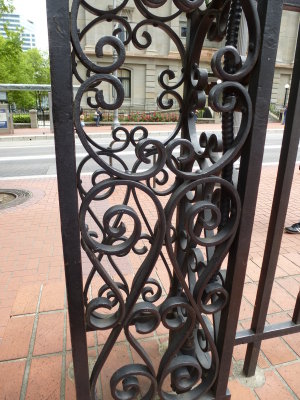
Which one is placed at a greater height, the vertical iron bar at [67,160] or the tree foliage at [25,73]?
the tree foliage at [25,73]

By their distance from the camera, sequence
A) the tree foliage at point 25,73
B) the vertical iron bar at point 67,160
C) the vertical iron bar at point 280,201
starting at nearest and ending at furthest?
the vertical iron bar at point 67,160 → the vertical iron bar at point 280,201 → the tree foliage at point 25,73

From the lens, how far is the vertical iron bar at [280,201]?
115 centimetres

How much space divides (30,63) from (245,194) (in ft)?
130

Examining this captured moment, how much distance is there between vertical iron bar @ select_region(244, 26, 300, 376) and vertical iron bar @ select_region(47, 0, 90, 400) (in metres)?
0.81

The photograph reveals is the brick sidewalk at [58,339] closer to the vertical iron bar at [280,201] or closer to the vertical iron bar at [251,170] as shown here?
the vertical iron bar at [280,201]

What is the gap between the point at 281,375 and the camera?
1.61 metres

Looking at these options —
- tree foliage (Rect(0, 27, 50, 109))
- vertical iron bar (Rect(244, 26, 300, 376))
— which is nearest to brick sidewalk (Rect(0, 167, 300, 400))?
vertical iron bar (Rect(244, 26, 300, 376))

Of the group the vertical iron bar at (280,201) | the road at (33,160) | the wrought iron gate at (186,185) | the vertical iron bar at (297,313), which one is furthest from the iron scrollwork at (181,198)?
the road at (33,160)

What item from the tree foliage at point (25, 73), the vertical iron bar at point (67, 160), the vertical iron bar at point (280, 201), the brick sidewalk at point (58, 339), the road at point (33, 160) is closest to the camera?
the vertical iron bar at point (67, 160)

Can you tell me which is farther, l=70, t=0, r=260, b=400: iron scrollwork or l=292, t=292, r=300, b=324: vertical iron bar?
l=292, t=292, r=300, b=324: vertical iron bar

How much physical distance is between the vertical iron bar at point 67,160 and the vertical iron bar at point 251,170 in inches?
23.7

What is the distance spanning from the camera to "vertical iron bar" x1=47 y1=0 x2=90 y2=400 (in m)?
0.87

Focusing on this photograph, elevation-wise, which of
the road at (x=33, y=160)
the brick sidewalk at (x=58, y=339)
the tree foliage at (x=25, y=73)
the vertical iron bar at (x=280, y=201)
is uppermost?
the tree foliage at (x=25, y=73)

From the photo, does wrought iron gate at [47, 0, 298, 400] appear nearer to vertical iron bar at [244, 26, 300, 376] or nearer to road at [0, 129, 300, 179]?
vertical iron bar at [244, 26, 300, 376]
